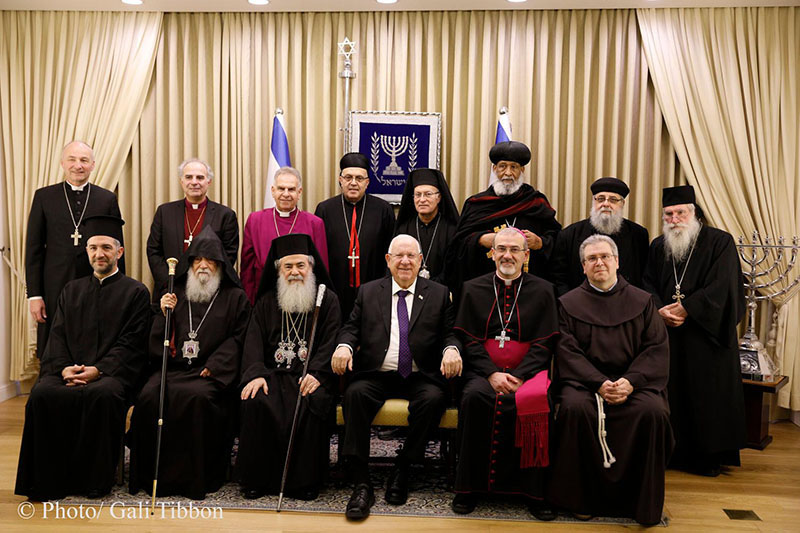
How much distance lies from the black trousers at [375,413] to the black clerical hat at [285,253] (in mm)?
825

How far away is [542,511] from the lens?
12.1 feet

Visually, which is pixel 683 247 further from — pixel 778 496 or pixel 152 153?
pixel 152 153

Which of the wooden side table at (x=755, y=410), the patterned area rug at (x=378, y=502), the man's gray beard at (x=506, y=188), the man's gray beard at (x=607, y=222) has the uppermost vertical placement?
the man's gray beard at (x=506, y=188)

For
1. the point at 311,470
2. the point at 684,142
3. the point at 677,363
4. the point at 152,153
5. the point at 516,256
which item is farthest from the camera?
the point at 152,153

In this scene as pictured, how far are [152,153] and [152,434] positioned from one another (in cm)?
287

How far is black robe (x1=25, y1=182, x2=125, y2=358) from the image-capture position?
16.5 ft

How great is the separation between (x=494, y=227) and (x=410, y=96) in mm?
1650

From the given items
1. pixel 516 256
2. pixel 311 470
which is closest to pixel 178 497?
pixel 311 470

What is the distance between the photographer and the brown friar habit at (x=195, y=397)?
12.9ft

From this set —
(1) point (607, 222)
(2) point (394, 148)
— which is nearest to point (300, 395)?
(1) point (607, 222)

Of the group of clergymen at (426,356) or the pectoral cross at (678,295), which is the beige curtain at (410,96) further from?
the pectoral cross at (678,295)

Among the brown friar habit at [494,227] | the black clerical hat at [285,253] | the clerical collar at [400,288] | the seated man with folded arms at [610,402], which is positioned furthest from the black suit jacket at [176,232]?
the seated man with folded arms at [610,402]

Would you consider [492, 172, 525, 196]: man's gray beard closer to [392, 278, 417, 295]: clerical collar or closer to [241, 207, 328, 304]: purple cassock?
[392, 278, 417, 295]: clerical collar

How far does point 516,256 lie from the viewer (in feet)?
13.6
